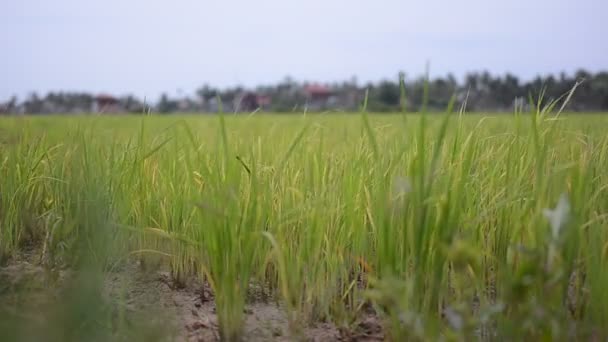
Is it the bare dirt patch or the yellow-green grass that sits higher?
the yellow-green grass

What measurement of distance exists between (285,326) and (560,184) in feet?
2.62

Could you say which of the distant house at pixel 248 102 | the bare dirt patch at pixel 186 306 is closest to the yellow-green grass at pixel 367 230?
the bare dirt patch at pixel 186 306

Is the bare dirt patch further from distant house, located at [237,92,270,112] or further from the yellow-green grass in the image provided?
distant house, located at [237,92,270,112]

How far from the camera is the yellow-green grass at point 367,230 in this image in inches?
42.9

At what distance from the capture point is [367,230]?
1604 mm

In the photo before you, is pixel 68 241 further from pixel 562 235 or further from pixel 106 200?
pixel 562 235

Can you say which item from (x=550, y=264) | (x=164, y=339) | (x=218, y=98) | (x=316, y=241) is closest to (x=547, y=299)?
(x=550, y=264)

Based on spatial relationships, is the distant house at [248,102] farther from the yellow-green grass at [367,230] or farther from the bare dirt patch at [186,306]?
the bare dirt patch at [186,306]

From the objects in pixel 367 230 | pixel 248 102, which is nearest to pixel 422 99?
pixel 367 230

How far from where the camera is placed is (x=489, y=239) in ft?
5.02

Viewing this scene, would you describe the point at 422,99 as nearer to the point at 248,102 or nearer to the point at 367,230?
the point at 367,230

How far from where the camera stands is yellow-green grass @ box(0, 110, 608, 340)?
42.9 inches

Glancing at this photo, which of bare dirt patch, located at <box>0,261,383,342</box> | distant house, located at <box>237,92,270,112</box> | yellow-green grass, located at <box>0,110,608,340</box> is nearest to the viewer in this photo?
yellow-green grass, located at <box>0,110,608,340</box>

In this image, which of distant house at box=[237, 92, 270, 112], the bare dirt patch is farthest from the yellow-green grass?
distant house at box=[237, 92, 270, 112]
